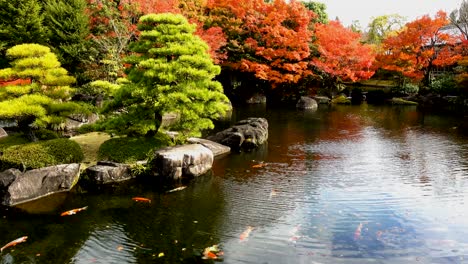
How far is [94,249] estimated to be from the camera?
741 cm

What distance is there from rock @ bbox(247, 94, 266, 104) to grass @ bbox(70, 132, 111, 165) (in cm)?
2000

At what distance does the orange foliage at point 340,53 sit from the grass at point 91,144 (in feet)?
68.7

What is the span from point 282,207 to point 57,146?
6482 millimetres

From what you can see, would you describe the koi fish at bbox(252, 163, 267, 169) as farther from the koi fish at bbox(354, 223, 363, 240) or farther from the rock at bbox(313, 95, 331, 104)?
the rock at bbox(313, 95, 331, 104)

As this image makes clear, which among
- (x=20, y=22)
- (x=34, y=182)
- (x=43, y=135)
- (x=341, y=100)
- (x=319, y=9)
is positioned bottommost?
(x=34, y=182)

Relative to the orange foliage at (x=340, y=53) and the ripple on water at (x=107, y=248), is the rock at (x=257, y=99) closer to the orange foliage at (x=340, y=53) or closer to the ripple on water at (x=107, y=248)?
the orange foliage at (x=340, y=53)

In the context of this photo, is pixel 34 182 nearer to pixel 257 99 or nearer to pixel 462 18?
pixel 257 99

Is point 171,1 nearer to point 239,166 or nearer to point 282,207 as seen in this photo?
point 239,166

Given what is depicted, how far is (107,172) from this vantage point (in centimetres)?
1111

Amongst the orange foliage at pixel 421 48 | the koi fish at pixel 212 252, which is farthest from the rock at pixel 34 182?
the orange foliage at pixel 421 48

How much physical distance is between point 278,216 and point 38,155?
6617mm

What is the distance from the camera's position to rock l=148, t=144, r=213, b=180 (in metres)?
11.3

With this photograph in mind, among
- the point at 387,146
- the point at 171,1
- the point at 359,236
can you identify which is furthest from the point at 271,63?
the point at 359,236

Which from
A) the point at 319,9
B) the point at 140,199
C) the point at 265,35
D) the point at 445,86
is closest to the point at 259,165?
the point at 140,199
